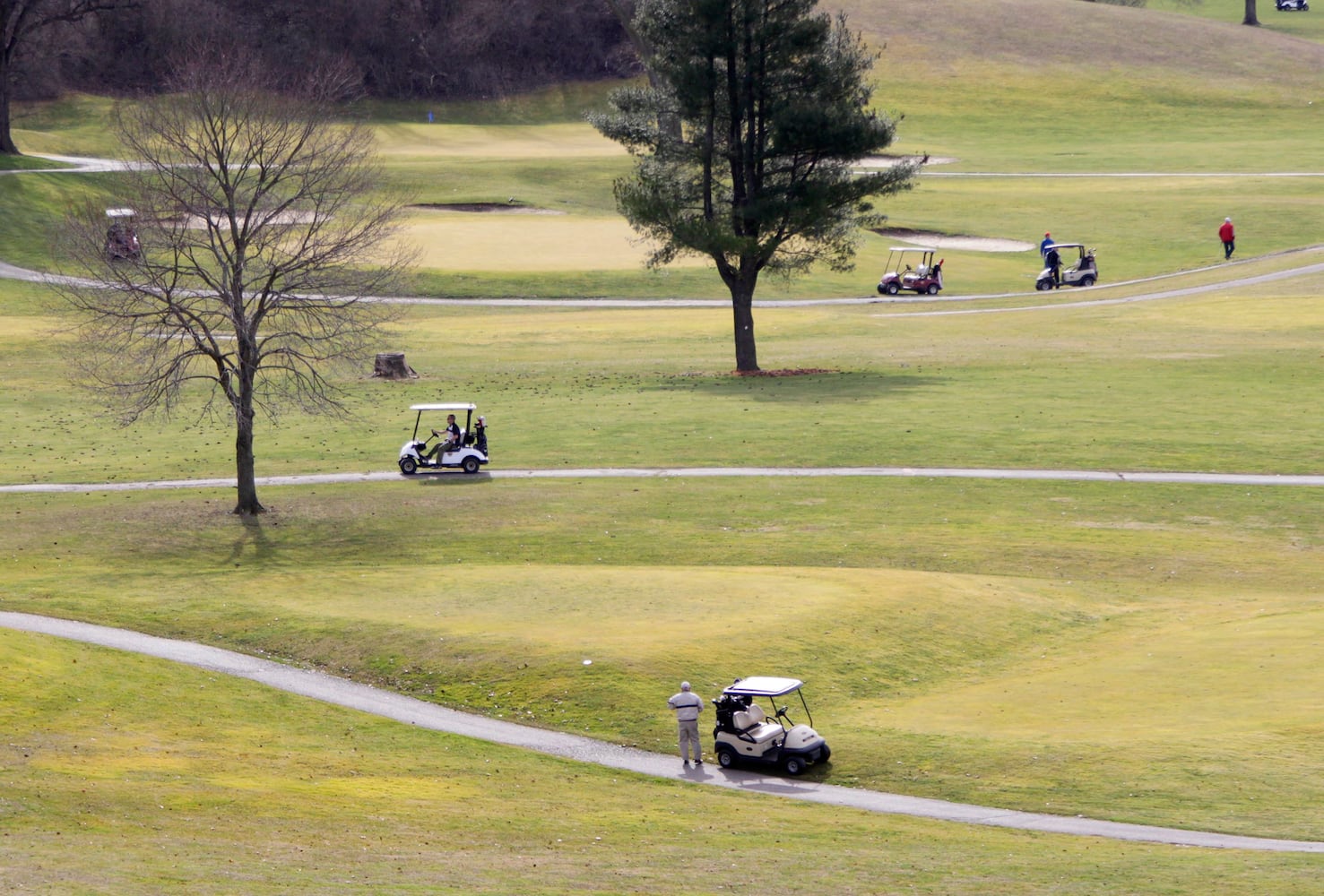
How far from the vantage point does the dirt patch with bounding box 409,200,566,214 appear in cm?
9538

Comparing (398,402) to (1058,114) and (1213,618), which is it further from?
(1058,114)

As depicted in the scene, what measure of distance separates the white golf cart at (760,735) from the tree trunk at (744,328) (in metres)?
36.0

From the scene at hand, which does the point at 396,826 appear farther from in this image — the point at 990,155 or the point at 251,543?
the point at 990,155

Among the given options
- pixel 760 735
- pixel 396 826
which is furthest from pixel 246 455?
pixel 396 826

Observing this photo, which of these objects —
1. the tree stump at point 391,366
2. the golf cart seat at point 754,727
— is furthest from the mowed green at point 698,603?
the tree stump at point 391,366

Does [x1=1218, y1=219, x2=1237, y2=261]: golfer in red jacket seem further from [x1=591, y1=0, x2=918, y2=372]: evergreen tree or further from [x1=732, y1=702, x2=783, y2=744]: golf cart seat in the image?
[x1=732, y1=702, x2=783, y2=744]: golf cart seat

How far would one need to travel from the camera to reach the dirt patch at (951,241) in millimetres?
87750

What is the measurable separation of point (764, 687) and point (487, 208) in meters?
77.0

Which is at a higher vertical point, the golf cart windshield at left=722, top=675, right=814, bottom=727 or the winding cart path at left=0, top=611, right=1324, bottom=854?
the golf cart windshield at left=722, top=675, right=814, bottom=727

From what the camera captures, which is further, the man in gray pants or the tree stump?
the tree stump

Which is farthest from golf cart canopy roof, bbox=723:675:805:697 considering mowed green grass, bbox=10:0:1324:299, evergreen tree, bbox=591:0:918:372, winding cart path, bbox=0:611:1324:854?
mowed green grass, bbox=10:0:1324:299

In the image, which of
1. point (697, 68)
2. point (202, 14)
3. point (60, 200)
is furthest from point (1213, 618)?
point (202, 14)

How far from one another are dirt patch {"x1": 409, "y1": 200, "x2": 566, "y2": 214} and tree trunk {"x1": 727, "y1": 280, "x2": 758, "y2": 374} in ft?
130

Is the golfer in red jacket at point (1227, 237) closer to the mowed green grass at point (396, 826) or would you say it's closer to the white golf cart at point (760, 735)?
the white golf cart at point (760, 735)
